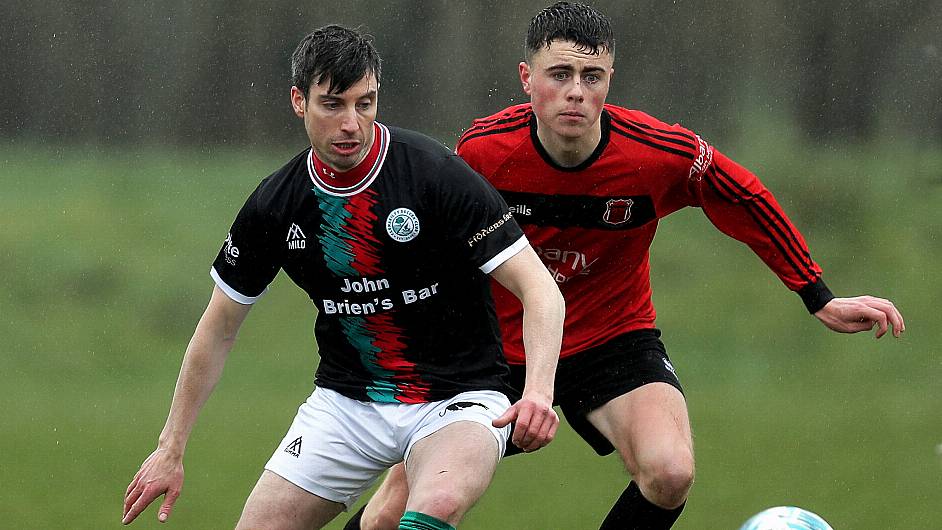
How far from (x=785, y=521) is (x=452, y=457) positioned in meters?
0.93

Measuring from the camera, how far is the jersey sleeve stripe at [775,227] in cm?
464

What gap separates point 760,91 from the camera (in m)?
12.0

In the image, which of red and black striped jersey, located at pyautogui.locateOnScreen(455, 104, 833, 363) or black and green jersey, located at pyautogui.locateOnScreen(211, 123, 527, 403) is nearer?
black and green jersey, located at pyautogui.locateOnScreen(211, 123, 527, 403)

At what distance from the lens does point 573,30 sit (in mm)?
4523

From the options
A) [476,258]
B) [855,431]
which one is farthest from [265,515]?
[855,431]

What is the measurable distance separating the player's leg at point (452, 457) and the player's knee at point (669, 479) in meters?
0.59

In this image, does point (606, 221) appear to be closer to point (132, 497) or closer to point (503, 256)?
point (503, 256)

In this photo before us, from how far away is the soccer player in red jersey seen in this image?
4.48 meters

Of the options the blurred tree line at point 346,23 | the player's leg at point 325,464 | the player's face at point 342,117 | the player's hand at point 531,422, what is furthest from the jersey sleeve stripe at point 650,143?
the blurred tree line at point 346,23

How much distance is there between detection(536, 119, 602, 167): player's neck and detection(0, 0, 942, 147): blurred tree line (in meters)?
6.58

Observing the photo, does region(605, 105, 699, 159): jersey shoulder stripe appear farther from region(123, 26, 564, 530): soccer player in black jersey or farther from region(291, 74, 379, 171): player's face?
region(291, 74, 379, 171): player's face

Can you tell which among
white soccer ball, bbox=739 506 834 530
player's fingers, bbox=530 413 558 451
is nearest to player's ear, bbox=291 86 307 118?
player's fingers, bbox=530 413 558 451

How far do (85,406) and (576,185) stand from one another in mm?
5644

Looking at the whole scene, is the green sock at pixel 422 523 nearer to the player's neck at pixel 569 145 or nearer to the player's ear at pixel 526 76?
the player's neck at pixel 569 145
